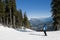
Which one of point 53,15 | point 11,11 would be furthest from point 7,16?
point 53,15

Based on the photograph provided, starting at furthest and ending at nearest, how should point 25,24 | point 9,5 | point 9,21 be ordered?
point 25,24, point 9,21, point 9,5

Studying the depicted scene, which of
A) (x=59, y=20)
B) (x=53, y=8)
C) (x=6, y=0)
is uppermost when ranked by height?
(x=6, y=0)

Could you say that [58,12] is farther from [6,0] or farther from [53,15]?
[6,0]

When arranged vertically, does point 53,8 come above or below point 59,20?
above

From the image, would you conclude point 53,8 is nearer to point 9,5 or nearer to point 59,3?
point 59,3

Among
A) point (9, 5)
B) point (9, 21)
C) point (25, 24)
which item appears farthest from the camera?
point (25, 24)

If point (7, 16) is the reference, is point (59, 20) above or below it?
below

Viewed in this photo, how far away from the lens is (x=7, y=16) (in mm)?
76250

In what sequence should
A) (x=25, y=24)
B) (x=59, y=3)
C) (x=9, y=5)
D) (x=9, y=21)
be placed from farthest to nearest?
(x=25, y=24)
(x=9, y=21)
(x=9, y=5)
(x=59, y=3)

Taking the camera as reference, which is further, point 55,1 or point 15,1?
point 15,1

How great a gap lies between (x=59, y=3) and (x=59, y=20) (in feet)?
12.5

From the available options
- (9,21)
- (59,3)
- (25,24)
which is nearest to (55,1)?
(59,3)

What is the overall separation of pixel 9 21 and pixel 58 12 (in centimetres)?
4724

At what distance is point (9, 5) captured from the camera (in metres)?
73.2
